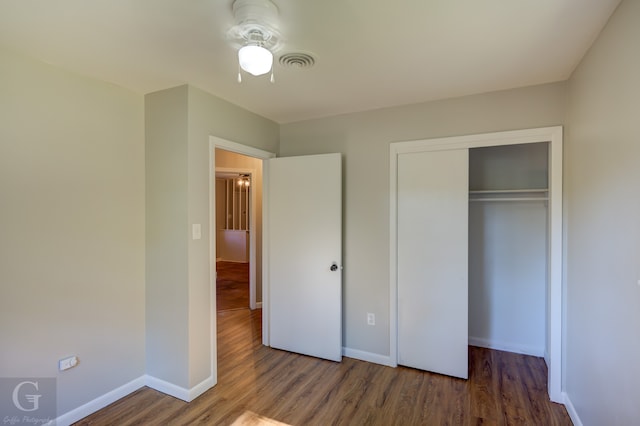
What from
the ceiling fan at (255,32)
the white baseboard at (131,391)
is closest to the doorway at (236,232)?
the white baseboard at (131,391)

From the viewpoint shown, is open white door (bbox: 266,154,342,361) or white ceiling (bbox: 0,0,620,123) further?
open white door (bbox: 266,154,342,361)

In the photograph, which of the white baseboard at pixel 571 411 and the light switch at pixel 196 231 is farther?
the light switch at pixel 196 231

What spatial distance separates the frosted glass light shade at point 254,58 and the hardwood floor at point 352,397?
89.4 inches

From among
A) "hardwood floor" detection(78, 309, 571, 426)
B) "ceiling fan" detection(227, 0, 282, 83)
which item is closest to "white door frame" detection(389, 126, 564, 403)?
"hardwood floor" detection(78, 309, 571, 426)

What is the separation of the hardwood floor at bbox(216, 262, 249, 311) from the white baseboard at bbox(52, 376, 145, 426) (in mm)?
2120

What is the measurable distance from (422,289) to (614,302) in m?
1.40

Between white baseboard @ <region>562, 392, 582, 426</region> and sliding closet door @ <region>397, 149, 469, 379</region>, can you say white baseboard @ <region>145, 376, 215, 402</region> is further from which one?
white baseboard @ <region>562, 392, 582, 426</region>

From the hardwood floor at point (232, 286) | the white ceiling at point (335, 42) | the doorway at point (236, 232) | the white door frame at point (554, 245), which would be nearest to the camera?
the white ceiling at point (335, 42)

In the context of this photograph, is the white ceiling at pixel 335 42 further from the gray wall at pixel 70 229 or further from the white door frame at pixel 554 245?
the white door frame at pixel 554 245

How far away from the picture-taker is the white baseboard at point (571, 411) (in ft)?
6.68

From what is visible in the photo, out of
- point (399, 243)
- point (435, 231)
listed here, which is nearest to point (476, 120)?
point (435, 231)

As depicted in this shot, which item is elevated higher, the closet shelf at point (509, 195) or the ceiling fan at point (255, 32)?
the ceiling fan at point (255, 32)

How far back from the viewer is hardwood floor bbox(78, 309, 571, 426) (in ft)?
7.22

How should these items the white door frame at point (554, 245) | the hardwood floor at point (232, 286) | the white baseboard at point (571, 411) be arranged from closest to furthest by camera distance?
the white baseboard at point (571, 411), the white door frame at point (554, 245), the hardwood floor at point (232, 286)
